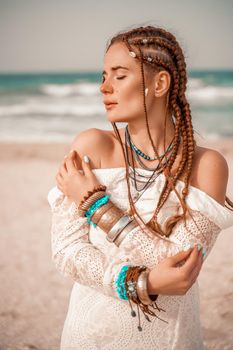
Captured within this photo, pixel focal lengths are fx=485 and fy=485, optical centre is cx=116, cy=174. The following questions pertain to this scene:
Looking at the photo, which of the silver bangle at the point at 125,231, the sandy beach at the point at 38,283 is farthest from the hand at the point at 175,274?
the sandy beach at the point at 38,283

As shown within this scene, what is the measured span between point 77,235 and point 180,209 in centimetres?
49

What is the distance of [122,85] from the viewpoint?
7.27ft

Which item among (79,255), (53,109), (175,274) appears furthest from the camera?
(53,109)

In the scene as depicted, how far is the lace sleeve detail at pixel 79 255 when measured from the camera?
206 cm

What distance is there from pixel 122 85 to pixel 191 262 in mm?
851

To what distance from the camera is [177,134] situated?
7.55ft

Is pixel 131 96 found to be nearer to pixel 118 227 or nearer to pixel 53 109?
pixel 118 227

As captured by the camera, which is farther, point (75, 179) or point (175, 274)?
point (75, 179)

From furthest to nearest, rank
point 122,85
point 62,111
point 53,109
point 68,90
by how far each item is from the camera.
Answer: point 68,90 → point 53,109 → point 62,111 → point 122,85

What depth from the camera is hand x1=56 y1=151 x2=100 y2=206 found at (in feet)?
7.09

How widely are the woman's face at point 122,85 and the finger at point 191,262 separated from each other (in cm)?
70

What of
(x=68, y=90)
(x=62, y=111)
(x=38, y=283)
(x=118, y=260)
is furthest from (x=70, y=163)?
(x=68, y=90)

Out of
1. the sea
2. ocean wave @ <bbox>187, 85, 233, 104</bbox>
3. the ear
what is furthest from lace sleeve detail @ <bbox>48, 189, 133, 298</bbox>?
ocean wave @ <bbox>187, 85, 233, 104</bbox>

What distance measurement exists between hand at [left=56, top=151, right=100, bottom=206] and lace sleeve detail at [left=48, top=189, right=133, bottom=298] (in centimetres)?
6
